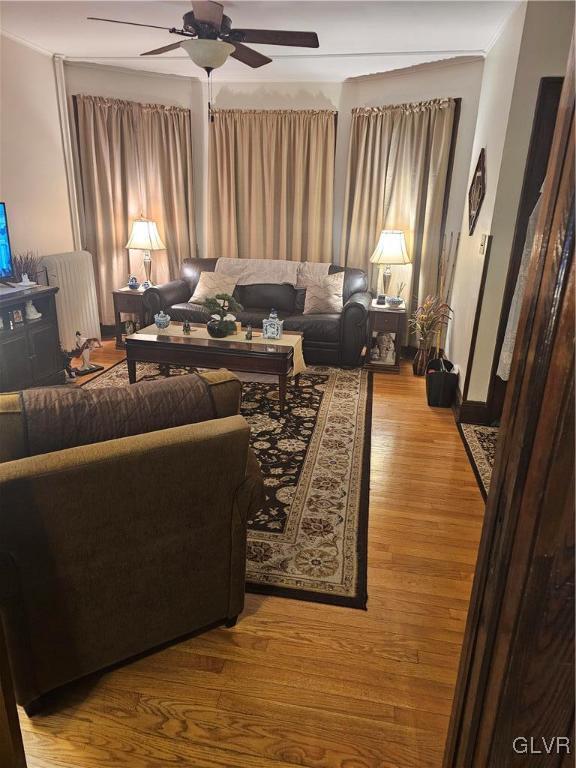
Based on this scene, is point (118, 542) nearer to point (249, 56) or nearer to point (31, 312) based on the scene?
point (31, 312)

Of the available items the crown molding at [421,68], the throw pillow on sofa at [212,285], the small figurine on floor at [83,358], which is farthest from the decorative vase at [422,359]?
the small figurine on floor at [83,358]

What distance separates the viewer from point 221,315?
4.04m

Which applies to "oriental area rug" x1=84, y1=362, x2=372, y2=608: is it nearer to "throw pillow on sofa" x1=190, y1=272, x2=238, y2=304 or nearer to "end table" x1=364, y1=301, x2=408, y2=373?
"end table" x1=364, y1=301, x2=408, y2=373

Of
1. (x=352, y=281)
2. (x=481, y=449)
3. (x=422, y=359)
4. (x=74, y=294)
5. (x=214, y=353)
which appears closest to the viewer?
(x=481, y=449)

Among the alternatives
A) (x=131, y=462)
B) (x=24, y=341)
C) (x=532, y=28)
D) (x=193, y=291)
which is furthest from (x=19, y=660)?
(x=193, y=291)

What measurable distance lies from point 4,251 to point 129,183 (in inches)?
80.2

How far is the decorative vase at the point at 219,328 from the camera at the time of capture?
4.01m

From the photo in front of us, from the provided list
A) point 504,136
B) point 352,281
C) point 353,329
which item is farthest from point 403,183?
point 504,136

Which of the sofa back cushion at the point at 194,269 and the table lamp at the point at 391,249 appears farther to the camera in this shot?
the sofa back cushion at the point at 194,269

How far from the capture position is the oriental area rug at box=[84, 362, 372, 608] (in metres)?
2.20

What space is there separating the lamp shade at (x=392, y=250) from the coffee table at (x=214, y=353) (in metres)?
1.45

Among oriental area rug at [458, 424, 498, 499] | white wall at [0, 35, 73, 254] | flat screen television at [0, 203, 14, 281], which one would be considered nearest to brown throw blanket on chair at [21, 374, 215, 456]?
oriental area rug at [458, 424, 498, 499]

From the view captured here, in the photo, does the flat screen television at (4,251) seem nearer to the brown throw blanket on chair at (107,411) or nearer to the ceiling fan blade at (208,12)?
the ceiling fan blade at (208,12)

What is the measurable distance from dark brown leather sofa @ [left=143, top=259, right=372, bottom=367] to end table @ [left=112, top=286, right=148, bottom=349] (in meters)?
0.22
